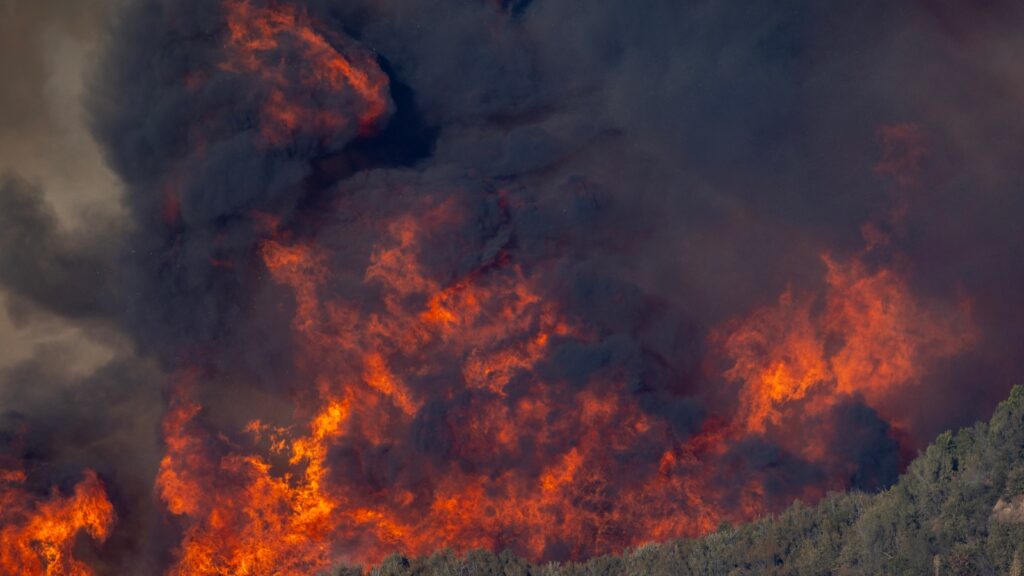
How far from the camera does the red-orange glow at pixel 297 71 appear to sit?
4044 cm

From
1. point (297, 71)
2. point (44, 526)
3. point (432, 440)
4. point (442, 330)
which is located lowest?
point (44, 526)

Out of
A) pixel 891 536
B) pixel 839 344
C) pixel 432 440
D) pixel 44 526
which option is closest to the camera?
pixel 891 536

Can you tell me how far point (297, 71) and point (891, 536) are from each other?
78.6ft

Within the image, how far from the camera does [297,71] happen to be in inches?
1602

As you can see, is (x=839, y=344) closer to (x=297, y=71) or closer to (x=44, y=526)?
(x=297, y=71)

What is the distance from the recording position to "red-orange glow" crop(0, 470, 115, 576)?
120 ft

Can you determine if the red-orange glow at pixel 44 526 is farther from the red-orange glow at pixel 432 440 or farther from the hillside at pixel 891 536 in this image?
the hillside at pixel 891 536

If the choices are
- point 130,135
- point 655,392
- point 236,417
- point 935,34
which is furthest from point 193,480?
point 935,34

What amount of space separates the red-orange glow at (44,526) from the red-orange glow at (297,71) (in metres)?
13.3

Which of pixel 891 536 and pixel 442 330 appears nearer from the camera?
pixel 891 536

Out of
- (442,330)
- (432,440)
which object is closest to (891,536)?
(432,440)

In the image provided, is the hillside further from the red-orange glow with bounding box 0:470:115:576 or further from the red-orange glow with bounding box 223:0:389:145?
the red-orange glow with bounding box 223:0:389:145

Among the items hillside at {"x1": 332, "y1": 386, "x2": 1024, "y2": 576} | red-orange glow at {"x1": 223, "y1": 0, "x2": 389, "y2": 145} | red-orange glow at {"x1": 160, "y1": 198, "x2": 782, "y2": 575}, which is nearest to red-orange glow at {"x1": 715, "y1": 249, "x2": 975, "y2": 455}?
red-orange glow at {"x1": 160, "y1": 198, "x2": 782, "y2": 575}

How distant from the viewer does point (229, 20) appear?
135 feet
